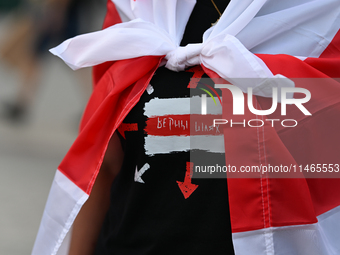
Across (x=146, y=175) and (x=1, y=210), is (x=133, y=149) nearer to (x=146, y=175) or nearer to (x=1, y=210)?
(x=146, y=175)

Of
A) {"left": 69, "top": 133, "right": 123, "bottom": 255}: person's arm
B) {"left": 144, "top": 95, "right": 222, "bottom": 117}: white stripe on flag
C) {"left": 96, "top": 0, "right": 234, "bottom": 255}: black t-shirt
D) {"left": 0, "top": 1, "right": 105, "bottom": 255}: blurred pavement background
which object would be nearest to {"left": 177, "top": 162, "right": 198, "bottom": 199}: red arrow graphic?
{"left": 96, "top": 0, "right": 234, "bottom": 255}: black t-shirt

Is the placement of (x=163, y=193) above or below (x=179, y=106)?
below

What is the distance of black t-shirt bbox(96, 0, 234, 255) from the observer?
52cm

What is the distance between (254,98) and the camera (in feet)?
1.66

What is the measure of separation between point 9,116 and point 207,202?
1.78 m

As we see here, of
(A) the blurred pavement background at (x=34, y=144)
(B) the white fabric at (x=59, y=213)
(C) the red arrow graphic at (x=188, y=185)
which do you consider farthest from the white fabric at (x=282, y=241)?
(A) the blurred pavement background at (x=34, y=144)

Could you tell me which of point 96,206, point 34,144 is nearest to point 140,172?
point 96,206

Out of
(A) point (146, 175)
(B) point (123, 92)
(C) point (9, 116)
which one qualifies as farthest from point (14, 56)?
(A) point (146, 175)

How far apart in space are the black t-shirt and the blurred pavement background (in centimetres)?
99

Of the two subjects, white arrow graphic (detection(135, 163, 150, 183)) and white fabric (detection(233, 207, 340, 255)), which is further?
white arrow graphic (detection(135, 163, 150, 183))

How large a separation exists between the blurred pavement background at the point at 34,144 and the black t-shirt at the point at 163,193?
3.25 feet

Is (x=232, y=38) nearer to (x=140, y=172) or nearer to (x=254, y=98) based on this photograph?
(x=254, y=98)

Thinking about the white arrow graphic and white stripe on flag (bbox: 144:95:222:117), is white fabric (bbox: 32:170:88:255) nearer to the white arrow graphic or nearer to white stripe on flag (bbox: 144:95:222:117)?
the white arrow graphic

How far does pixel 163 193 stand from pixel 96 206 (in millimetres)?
227
